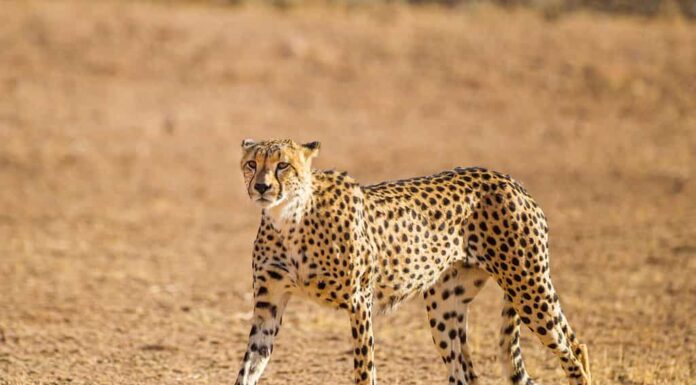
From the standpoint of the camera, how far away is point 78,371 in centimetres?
812

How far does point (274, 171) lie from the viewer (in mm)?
6230

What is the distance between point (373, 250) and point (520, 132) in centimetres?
1275

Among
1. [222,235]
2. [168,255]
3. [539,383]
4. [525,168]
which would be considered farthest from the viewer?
[525,168]

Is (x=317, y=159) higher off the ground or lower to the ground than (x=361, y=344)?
lower

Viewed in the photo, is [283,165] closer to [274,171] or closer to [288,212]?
[274,171]

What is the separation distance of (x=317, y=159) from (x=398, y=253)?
34.3 feet

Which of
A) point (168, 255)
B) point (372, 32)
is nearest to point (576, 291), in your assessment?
point (168, 255)

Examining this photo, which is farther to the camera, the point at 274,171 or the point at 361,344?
the point at 361,344

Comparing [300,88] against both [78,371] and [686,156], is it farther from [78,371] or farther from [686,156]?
[78,371]

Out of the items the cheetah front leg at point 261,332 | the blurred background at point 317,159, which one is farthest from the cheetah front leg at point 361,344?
the blurred background at point 317,159

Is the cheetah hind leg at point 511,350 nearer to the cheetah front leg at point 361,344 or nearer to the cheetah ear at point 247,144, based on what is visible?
the cheetah front leg at point 361,344

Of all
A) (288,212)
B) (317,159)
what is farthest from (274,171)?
(317,159)

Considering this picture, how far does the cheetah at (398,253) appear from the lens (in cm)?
641

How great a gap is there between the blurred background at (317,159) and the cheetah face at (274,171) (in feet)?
6.55
